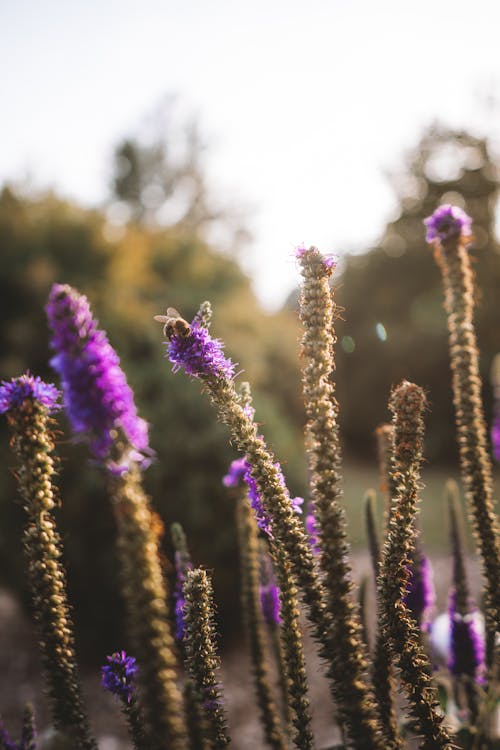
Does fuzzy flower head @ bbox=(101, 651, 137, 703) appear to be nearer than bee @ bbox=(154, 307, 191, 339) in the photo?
No

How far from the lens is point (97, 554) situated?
6.57 meters

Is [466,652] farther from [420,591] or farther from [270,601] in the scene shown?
[270,601]

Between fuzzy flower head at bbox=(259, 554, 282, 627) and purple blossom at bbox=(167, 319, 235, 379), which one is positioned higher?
purple blossom at bbox=(167, 319, 235, 379)

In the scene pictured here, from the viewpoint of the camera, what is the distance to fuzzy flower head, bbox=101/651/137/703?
193 cm

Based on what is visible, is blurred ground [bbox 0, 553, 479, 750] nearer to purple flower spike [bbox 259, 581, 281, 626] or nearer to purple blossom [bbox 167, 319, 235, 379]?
purple flower spike [bbox 259, 581, 281, 626]

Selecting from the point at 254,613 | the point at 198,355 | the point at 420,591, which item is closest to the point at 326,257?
the point at 198,355

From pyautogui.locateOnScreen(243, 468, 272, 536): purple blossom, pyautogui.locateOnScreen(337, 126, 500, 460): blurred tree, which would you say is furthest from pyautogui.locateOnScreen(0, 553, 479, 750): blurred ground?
pyautogui.locateOnScreen(337, 126, 500, 460): blurred tree

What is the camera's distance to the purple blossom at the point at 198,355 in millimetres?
1790

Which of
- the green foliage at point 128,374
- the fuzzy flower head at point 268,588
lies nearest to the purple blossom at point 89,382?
the fuzzy flower head at point 268,588

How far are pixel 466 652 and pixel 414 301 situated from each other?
19.8m

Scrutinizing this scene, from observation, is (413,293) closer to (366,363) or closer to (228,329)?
(366,363)

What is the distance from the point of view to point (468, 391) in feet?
7.79

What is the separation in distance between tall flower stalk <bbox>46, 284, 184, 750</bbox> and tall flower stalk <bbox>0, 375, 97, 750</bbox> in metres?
0.37

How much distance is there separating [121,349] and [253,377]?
6.00 ft
